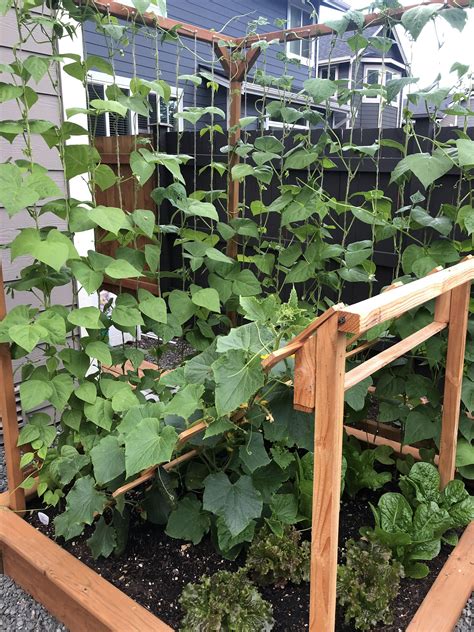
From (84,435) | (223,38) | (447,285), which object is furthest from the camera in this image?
(223,38)

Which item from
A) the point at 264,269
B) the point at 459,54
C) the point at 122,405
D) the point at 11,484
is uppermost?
the point at 459,54

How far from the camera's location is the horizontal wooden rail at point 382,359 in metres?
1.12

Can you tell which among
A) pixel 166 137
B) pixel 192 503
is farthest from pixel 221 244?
pixel 192 503

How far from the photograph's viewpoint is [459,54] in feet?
5.72

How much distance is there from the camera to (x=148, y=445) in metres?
1.31

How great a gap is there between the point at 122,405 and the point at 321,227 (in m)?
1.04

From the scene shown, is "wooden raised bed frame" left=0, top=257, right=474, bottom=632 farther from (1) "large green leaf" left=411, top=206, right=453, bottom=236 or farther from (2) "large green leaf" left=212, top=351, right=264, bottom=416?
(1) "large green leaf" left=411, top=206, right=453, bottom=236

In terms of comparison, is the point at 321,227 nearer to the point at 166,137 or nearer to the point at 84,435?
the point at 84,435

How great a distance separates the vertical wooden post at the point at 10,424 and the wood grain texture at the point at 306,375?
102cm

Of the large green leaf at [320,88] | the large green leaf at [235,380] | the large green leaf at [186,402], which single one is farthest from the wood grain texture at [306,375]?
the large green leaf at [320,88]

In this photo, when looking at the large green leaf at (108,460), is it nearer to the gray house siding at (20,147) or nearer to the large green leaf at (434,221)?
the gray house siding at (20,147)

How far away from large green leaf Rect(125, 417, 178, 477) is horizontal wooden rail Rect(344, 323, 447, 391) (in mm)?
453

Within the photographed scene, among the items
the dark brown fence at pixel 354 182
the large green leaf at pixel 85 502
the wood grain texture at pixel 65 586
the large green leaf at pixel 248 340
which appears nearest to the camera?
the large green leaf at pixel 248 340

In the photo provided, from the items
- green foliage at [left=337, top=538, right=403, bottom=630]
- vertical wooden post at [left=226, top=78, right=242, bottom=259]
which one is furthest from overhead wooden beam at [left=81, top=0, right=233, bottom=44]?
green foliage at [left=337, top=538, right=403, bottom=630]
